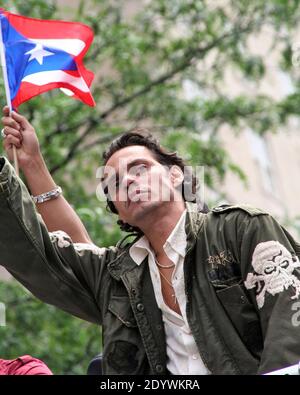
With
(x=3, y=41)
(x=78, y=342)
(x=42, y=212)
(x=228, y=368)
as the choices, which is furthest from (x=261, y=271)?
(x=78, y=342)

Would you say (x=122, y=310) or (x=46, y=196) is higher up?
(x=46, y=196)

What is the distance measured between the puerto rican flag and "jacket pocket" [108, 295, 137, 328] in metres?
1.26

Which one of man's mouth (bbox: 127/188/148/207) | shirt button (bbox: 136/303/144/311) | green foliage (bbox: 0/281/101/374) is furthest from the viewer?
green foliage (bbox: 0/281/101/374)

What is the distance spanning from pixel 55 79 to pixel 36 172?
0.64m

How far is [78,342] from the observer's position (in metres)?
11.2

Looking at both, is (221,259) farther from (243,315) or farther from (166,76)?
(166,76)

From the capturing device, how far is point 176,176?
4.97 meters

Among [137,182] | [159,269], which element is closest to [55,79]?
[137,182]

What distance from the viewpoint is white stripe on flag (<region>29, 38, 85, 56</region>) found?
17.8 feet

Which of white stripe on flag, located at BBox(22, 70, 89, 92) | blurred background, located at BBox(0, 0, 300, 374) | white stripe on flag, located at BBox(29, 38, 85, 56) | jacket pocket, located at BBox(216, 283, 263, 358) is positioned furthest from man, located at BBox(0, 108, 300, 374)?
blurred background, located at BBox(0, 0, 300, 374)

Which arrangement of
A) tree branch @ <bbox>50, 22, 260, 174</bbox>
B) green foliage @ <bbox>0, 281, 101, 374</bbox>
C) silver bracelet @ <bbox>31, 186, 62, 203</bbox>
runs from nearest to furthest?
silver bracelet @ <bbox>31, 186, 62, 203</bbox>, green foliage @ <bbox>0, 281, 101, 374</bbox>, tree branch @ <bbox>50, 22, 260, 174</bbox>

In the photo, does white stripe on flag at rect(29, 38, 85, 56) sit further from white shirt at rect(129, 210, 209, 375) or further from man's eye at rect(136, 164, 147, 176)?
white shirt at rect(129, 210, 209, 375)

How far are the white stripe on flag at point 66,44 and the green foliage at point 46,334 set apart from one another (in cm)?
533
